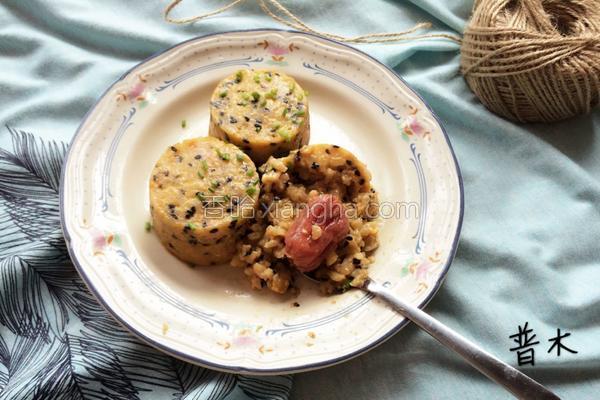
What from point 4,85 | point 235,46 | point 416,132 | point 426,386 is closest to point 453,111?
point 416,132

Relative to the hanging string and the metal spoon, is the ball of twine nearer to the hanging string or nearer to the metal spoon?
the hanging string

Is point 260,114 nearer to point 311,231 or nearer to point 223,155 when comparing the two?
point 223,155

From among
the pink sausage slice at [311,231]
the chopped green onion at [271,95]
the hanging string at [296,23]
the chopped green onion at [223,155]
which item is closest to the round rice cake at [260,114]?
the chopped green onion at [271,95]

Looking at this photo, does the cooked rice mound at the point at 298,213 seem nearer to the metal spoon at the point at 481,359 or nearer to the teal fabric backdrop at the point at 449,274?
the metal spoon at the point at 481,359

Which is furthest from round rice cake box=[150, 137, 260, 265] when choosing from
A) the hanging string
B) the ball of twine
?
the ball of twine

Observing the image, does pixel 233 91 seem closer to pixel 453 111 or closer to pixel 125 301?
pixel 125 301

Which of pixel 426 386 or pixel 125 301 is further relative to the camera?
pixel 426 386

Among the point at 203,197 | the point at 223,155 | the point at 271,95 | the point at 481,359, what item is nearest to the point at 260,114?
the point at 271,95
